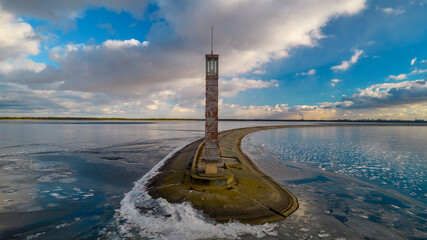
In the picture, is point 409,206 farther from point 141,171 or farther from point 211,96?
point 141,171

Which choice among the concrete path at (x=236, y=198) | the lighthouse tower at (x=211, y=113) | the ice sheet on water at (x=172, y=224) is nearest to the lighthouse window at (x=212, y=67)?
the lighthouse tower at (x=211, y=113)

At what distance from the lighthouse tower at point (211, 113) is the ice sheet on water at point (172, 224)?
316 centimetres

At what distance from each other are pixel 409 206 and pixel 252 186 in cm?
886

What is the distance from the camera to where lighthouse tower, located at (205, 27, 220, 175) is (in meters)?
13.4

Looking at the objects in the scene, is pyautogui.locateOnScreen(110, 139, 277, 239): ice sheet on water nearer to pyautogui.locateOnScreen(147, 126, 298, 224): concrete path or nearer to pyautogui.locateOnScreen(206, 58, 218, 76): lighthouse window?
pyautogui.locateOnScreen(147, 126, 298, 224): concrete path

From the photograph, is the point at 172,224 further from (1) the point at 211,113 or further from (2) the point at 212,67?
(2) the point at 212,67

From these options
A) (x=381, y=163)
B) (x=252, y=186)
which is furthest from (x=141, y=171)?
(x=381, y=163)

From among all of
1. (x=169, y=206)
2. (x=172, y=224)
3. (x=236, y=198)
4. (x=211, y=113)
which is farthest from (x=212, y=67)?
(x=172, y=224)

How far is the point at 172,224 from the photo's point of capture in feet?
31.9

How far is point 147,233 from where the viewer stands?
356 inches

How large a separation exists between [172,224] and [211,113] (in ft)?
22.0

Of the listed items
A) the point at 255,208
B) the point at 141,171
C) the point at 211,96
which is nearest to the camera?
the point at 255,208

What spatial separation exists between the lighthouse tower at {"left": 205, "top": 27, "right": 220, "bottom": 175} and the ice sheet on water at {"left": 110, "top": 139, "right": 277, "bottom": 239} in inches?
125

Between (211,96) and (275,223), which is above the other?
(211,96)
